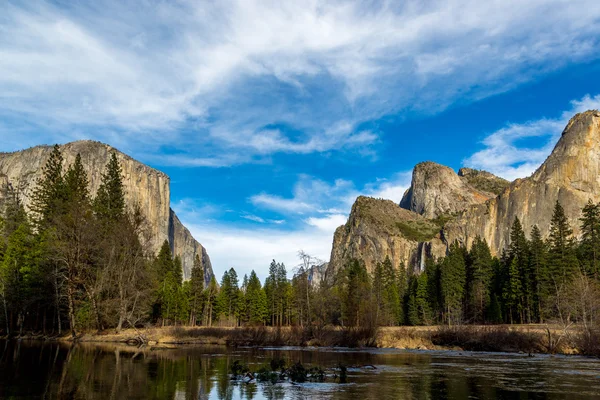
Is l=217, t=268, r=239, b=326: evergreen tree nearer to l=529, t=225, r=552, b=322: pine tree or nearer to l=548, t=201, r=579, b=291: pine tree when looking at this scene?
l=529, t=225, r=552, b=322: pine tree

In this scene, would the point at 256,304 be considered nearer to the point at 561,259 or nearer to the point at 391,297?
the point at 391,297

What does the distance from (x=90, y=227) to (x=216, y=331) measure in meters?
15.8

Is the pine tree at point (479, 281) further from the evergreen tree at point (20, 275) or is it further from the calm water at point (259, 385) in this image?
the evergreen tree at point (20, 275)

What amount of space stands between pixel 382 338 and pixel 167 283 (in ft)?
174

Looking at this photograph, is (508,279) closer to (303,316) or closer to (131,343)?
(303,316)

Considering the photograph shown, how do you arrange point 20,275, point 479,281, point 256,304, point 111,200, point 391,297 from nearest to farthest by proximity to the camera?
point 20,275 < point 111,200 < point 479,281 < point 391,297 < point 256,304

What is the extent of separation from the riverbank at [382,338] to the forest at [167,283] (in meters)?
1.46

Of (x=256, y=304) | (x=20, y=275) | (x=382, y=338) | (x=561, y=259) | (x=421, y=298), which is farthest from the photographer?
(x=256, y=304)

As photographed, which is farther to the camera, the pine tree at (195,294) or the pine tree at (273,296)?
the pine tree at (273,296)

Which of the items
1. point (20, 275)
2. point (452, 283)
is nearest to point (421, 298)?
point (452, 283)

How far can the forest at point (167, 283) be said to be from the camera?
42.8 m

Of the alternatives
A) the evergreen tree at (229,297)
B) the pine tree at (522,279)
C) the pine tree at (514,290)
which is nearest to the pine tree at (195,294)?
the evergreen tree at (229,297)

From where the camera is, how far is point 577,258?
77250 mm

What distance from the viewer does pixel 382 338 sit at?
41.7 meters
